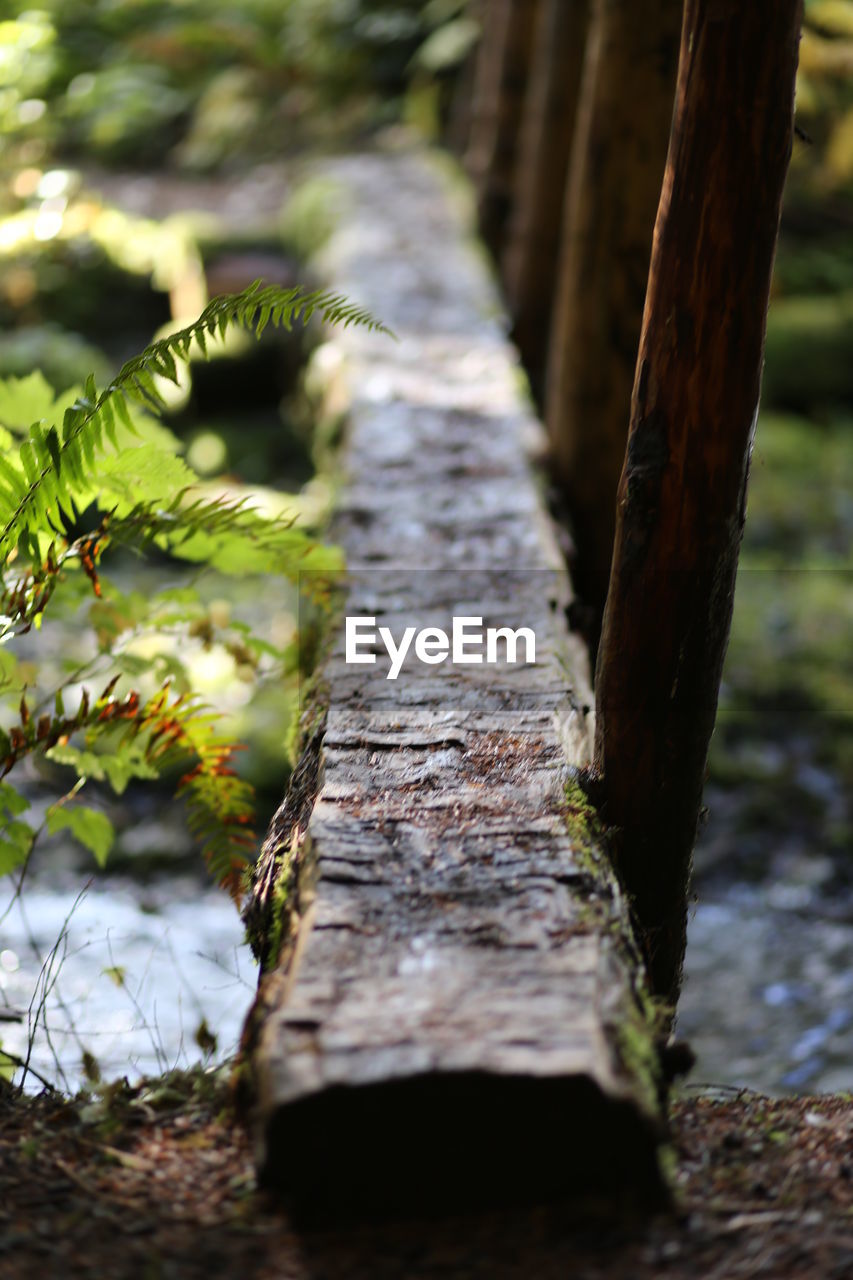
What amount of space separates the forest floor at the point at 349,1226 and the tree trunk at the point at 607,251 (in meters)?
2.85

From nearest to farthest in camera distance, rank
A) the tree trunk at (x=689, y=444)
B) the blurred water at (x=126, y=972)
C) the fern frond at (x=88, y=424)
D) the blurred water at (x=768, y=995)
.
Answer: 1. the tree trunk at (x=689, y=444)
2. the fern frond at (x=88, y=424)
3. the blurred water at (x=126, y=972)
4. the blurred water at (x=768, y=995)

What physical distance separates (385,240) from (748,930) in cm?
529

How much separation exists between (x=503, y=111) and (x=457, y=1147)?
7723mm

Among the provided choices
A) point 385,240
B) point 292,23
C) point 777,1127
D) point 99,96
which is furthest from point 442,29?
point 777,1127

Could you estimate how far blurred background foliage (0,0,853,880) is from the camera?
582 cm

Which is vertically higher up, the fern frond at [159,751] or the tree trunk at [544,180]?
the tree trunk at [544,180]

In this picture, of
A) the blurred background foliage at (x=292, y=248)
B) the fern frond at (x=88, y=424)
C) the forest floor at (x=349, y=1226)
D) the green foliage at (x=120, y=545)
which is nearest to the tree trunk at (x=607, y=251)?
the blurred background foliage at (x=292, y=248)

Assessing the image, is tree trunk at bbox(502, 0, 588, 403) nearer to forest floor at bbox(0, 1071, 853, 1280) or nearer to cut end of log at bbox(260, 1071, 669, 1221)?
forest floor at bbox(0, 1071, 853, 1280)

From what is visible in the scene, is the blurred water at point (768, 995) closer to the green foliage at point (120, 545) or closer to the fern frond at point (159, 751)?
the fern frond at point (159, 751)

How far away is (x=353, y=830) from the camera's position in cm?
249

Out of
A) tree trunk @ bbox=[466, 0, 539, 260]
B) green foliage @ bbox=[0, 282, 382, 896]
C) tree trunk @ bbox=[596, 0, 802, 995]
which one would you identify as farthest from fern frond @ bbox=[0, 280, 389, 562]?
tree trunk @ bbox=[466, 0, 539, 260]

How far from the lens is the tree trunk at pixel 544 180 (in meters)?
6.23

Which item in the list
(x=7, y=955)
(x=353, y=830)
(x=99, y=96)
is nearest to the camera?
(x=353, y=830)

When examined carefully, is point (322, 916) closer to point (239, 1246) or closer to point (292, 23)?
point (239, 1246)
